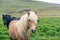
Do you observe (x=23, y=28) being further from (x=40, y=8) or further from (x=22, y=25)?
(x=40, y=8)

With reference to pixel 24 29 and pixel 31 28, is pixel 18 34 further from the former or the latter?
pixel 31 28

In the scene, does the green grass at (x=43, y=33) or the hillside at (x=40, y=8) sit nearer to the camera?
the green grass at (x=43, y=33)

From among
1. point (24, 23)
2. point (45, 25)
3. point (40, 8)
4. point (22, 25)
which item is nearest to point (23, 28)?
point (22, 25)

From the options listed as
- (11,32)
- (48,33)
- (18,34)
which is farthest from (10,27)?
(48,33)

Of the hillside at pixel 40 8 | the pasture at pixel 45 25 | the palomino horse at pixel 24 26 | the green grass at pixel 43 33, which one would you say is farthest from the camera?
the hillside at pixel 40 8

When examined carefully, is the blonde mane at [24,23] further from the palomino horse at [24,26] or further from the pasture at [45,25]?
the pasture at [45,25]

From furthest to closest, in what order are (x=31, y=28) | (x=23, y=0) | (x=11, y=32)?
(x=23, y=0) → (x=11, y=32) → (x=31, y=28)

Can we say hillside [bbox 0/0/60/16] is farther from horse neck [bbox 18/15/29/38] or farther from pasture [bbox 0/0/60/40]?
horse neck [bbox 18/15/29/38]

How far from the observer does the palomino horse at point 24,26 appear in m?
7.13

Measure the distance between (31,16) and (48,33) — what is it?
703 cm

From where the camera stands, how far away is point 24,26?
7.48 metres

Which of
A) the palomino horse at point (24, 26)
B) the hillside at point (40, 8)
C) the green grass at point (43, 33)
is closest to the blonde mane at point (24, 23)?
the palomino horse at point (24, 26)

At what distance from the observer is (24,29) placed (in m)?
7.56

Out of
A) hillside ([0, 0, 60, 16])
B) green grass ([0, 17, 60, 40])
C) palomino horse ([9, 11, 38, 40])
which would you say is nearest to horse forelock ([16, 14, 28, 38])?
palomino horse ([9, 11, 38, 40])
